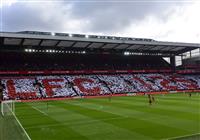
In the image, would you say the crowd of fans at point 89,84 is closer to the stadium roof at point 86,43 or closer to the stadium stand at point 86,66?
the stadium stand at point 86,66

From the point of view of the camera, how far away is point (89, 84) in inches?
2616

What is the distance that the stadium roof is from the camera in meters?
54.9

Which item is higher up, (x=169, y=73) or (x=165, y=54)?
(x=165, y=54)

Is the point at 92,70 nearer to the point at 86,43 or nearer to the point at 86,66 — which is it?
the point at 86,66

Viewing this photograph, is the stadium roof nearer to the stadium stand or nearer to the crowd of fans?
the stadium stand

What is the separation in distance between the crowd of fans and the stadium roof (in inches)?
322

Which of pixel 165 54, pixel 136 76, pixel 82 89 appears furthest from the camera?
pixel 165 54

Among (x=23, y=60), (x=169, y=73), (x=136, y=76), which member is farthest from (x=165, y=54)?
(x=23, y=60)

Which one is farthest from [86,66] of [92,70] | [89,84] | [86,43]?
[86,43]

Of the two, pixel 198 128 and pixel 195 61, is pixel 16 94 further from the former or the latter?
pixel 195 61

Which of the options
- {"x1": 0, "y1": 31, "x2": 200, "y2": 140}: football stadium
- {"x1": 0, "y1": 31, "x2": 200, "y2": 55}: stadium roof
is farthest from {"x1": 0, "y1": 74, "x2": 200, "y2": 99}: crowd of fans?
{"x1": 0, "y1": 31, "x2": 200, "y2": 55}: stadium roof

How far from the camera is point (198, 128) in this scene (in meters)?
18.5

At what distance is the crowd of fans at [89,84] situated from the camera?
58.4 metres

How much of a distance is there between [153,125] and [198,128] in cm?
335
